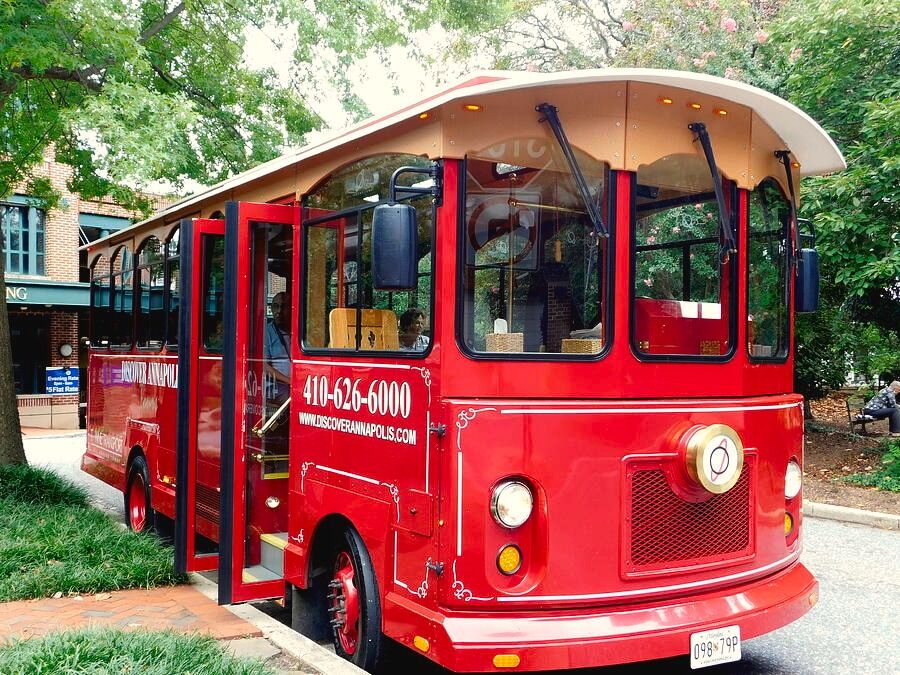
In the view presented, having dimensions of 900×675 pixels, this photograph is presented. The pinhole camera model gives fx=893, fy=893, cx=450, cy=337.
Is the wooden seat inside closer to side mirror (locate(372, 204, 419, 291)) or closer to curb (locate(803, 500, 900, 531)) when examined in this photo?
side mirror (locate(372, 204, 419, 291))

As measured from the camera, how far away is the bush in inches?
332

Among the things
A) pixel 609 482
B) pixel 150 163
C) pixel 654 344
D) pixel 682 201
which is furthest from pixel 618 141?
pixel 150 163

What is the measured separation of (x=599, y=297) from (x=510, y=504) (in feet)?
3.48

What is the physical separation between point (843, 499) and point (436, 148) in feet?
25.9

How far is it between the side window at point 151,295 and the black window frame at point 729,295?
4.65 metres

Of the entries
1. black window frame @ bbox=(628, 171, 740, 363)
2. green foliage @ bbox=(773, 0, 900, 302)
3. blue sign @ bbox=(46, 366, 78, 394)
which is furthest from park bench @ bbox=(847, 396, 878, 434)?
blue sign @ bbox=(46, 366, 78, 394)

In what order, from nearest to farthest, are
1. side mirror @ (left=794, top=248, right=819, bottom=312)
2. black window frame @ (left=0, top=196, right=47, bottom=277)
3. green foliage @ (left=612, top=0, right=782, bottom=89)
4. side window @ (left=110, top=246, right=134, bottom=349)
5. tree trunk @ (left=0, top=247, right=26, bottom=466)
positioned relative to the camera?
side mirror @ (left=794, top=248, right=819, bottom=312), side window @ (left=110, top=246, right=134, bottom=349), tree trunk @ (left=0, top=247, right=26, bottom=466), green foliage @ (left=612, top=0, right=782, bottom=89), black window frame @ (left=0, top=196, right=47, bottom=277)

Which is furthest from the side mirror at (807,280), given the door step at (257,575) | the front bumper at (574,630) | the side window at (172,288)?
the side window at (172,288)

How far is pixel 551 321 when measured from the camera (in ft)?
13.7

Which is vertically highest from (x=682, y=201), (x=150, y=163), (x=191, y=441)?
(x=150, y=163)

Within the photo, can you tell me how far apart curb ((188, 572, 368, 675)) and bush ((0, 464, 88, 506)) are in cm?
394

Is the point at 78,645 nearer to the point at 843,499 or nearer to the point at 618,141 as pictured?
the point at 618,141

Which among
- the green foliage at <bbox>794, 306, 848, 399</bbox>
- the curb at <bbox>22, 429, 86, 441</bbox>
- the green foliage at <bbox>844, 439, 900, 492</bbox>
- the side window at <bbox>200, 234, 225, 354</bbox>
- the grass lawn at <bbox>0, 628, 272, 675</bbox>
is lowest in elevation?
the curb at <bbox>22, 429, 86, 441</bbox>

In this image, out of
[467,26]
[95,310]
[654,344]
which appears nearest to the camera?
[654,344]
